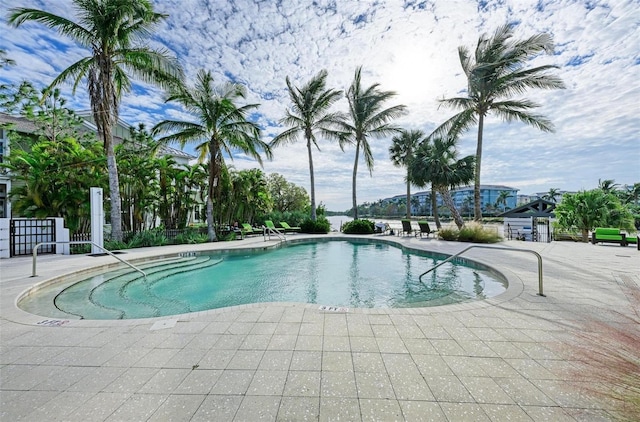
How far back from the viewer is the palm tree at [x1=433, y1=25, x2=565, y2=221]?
13859 millimetres

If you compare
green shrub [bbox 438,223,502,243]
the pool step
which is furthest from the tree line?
the pool step

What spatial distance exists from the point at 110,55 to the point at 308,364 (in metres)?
13.1

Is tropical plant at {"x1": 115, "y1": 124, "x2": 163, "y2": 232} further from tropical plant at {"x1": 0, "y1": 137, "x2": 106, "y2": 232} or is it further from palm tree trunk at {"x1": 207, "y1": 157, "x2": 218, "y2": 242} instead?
palm tree trunk at {"x1": 207, "y1": 157, "x2": 218, "y2": 242}

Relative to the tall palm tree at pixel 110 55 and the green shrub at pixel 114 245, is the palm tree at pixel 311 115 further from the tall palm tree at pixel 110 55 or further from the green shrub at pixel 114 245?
the green shrub at pixel 114 245

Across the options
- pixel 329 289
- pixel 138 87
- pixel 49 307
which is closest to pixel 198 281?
pixel 49 307

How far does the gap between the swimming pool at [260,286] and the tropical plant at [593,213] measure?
35.0ft

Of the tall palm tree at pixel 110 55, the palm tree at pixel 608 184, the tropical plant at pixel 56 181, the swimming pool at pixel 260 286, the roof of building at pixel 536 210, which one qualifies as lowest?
the swimming pool at pixel 260 286

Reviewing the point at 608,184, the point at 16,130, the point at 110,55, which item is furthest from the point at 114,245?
the point at 608,184

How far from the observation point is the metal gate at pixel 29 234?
9.11m

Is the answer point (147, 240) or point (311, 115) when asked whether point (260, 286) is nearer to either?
point (147, 240)

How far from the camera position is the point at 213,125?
13359 mm

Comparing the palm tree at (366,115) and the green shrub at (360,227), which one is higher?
the palm tree at (366,115)

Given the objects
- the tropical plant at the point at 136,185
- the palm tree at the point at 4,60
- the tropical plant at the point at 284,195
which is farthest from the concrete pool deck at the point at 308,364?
the tropical plant at the point at 284,195

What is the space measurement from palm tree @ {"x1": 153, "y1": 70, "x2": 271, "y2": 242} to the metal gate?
5.87 metres
